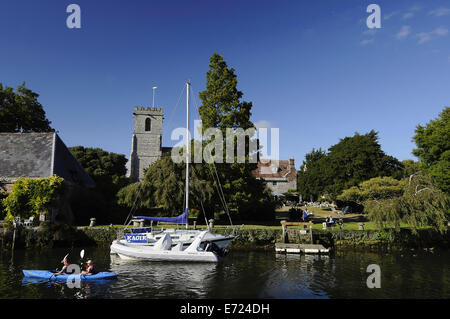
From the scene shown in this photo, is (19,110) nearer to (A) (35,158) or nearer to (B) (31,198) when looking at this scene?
(A) (35,158)

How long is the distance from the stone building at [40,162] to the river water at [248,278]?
858 centimetres

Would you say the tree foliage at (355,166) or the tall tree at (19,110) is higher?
the tall tree at (19,110)

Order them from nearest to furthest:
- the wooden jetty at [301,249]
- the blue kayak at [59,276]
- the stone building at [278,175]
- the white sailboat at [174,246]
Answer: the blue kayak at [59,276], the white sailboat at [174,246], the wooden jetty at [301,249], the stone building at [278,175]

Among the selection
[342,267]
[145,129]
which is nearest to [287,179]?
[145,129]

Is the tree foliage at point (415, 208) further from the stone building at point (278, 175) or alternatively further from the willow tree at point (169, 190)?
the stone building at point (278, 175)

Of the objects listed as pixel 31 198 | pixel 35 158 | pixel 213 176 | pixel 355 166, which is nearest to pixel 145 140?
pixel 35 158

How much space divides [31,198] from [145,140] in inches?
1626

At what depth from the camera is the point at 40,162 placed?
3362 centimetres

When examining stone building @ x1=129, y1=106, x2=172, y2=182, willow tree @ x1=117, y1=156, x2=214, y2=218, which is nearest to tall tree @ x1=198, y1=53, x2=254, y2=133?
willow tree @ x1=117, y1=156, x2=214, y2=218

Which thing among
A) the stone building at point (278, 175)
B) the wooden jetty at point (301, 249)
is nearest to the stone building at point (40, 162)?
the wooden jetty at point (301, 249)

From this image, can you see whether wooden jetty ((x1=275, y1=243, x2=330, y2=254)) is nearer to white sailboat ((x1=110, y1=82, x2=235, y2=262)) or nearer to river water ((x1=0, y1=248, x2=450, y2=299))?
river water ((x1=0, y1=248, x2=450, y2=299))

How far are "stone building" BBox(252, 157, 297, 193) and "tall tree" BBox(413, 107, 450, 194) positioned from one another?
37291 mm

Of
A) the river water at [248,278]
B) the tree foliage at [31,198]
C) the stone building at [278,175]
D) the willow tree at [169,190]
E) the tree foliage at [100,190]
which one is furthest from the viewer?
the stone building at [278,175]

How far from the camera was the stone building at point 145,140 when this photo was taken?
6850cm
